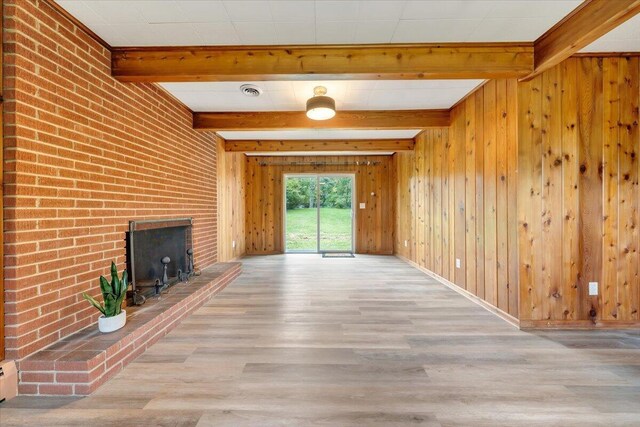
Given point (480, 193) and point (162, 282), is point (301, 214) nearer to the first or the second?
point (162, 282)

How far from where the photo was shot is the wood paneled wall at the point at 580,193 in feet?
8.68

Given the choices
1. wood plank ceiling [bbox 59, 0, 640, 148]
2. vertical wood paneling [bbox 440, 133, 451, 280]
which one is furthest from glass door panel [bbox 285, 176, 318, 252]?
wood plank ceiling [bbox 59, 0, 640, 148]

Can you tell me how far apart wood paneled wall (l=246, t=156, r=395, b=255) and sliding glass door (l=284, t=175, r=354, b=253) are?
0.61 feet

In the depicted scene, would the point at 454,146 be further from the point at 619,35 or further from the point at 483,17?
the point at 483,17

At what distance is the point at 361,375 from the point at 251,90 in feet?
9.40

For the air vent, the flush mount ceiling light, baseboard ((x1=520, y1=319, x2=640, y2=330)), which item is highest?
the air vent

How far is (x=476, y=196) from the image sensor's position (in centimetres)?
338

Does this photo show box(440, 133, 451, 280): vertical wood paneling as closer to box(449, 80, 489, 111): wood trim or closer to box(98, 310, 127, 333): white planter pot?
box(449, 80, 489, 111): wood trim

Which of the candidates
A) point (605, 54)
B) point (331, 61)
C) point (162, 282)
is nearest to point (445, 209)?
point (605, 54)

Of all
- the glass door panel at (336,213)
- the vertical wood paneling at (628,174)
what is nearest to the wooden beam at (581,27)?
the vertical wood paneling at (628,174)

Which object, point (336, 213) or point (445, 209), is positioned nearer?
point (445, 209)

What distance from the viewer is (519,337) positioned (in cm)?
250

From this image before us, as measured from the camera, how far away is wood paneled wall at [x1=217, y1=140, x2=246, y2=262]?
5.38 m

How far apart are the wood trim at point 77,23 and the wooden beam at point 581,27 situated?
3.34 meters
